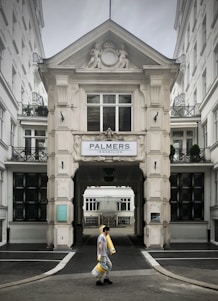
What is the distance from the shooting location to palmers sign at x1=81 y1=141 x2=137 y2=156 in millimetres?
25703

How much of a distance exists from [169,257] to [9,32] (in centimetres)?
1726

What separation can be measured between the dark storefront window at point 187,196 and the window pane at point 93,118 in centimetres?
862

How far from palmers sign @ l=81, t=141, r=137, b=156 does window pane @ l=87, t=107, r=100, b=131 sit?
39.1 inches

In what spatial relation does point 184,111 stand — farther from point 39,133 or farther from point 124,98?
point 124,98

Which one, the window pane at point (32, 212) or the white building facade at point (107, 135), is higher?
the white building facade at point (107, 135)

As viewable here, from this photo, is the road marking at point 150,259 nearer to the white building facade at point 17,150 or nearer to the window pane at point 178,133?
the white building facade at point 17,150

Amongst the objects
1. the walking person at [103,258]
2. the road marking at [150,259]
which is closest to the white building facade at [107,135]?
the road marking at [150,259]

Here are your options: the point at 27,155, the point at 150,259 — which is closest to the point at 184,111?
the point at 27,155

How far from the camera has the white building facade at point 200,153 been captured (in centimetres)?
3052

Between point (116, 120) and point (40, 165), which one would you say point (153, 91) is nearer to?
point (116, 120)

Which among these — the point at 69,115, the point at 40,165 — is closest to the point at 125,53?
the point at 69,115

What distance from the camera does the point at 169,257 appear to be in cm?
2139

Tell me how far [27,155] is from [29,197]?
9.18 feet

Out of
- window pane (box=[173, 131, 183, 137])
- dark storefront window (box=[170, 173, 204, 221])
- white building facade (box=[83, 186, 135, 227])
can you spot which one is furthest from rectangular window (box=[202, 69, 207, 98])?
white building facade (box=[83, 186, 135, 227])
